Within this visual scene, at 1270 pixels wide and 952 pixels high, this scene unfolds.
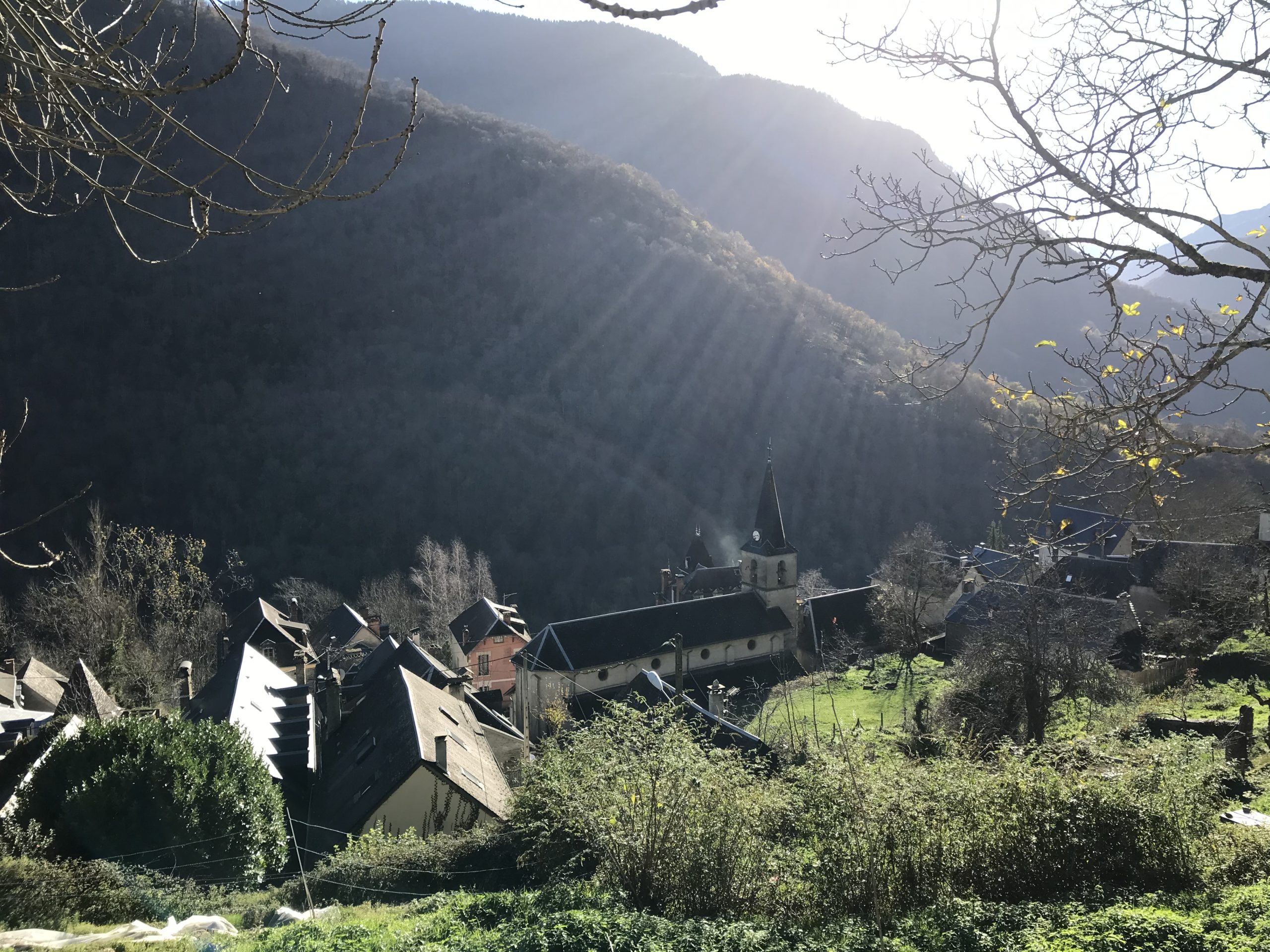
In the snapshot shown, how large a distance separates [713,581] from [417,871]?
3071 centimetres

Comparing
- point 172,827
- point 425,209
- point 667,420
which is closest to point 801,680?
point 172,827

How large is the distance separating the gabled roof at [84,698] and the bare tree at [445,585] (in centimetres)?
1593

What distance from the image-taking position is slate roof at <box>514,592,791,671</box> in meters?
27.9

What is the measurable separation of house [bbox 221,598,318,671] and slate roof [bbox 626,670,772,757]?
643 inches

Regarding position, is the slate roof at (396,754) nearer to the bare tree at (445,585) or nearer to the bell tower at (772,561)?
the bell tower at (772,561)

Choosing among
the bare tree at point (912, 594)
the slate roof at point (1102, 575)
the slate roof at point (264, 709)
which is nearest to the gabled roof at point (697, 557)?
the bare tree at point (912, 594)

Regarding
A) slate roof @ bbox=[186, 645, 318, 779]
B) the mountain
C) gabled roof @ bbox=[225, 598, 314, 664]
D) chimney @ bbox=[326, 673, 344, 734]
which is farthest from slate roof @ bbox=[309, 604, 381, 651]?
the mountain

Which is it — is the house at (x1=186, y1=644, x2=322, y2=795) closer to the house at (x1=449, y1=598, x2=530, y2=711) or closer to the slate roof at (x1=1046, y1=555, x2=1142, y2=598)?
the house at (x1=449, y1=598, x2=530, y2=711)

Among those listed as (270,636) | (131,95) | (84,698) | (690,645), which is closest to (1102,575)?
(690,645)

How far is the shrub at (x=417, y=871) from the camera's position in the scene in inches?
398

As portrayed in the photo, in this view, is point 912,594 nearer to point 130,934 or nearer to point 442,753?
point 442,753

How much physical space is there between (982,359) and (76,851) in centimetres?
7645

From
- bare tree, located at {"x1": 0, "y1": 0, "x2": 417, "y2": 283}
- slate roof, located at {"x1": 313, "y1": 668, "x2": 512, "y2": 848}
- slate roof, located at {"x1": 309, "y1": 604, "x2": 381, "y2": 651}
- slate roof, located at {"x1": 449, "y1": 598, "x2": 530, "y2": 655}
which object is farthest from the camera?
slate roof, located at {"x1": 309, "y1": 604, "x2": 381, "y2": 651}

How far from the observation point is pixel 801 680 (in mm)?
31250
